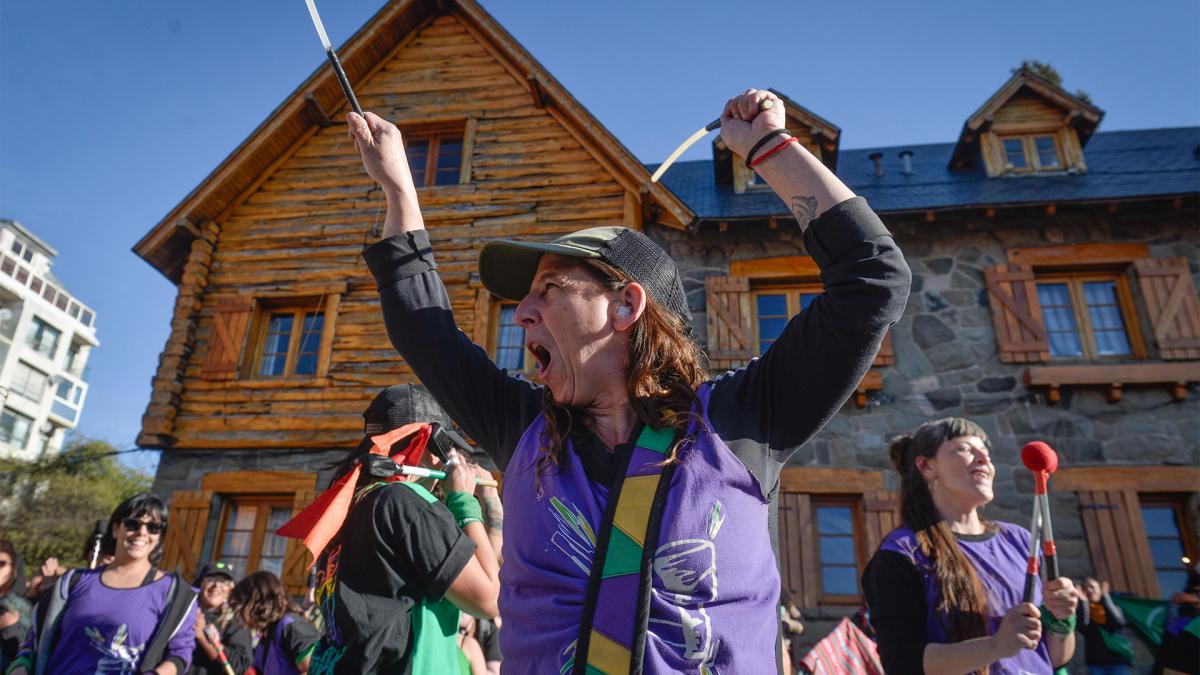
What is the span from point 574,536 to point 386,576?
3.98 ft

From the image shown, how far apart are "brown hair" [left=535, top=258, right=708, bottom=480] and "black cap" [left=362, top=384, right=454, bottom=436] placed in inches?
52.9

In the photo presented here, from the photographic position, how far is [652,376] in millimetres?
1611

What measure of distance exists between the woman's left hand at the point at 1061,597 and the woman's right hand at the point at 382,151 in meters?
2.39

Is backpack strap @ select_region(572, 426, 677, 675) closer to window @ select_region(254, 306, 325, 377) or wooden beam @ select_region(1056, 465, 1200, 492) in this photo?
wooden beam @ select_region(1056, 465, 1200, 492)

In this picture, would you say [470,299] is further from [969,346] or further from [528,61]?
[969,346]

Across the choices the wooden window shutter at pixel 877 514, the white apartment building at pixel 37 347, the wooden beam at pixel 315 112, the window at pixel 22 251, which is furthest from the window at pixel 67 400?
the wooden window shutter at pixel 877 514

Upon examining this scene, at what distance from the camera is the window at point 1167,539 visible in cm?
884

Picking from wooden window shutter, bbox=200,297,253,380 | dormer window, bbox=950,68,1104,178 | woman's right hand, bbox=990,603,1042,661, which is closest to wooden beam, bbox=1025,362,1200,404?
dormer window, bbox=950,68,1104,178

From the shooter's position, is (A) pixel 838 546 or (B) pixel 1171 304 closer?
(A) pixel 838 546

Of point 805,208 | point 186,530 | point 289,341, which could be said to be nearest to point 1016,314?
point 805,208

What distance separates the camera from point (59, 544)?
27.7m

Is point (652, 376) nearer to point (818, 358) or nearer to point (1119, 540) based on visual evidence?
point (818, 358)

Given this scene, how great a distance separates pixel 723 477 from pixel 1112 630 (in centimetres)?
729

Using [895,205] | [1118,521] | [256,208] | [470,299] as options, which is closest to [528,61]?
[470,299]
